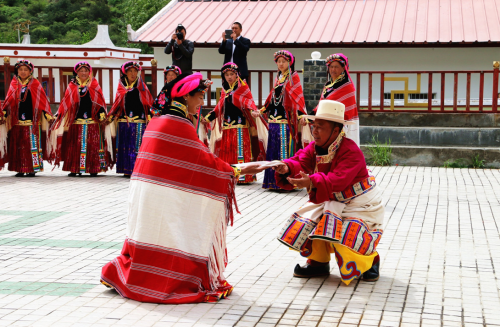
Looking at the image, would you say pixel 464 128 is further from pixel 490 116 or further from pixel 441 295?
pixel 441 295

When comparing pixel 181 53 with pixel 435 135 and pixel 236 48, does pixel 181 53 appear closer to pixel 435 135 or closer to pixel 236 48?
pixel 236 48

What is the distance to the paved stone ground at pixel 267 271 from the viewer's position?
417 centimetres

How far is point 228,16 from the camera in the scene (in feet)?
60.4

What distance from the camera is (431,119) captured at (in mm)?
13633

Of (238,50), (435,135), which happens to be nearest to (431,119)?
(435,135)

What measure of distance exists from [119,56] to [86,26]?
70.4ft

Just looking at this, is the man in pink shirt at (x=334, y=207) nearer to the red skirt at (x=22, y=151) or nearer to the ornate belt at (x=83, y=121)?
the ornate belt at (x=83, y=121)

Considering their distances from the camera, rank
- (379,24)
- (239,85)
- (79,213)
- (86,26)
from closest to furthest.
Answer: (79,213) < (239,85) < (379,24) < (86,26)

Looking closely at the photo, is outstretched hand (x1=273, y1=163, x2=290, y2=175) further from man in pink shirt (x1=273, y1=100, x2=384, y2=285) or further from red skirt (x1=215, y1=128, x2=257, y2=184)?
red skirt (x1=215, y1=128, x2=257, y2=184)

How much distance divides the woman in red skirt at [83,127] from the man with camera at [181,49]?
219cm

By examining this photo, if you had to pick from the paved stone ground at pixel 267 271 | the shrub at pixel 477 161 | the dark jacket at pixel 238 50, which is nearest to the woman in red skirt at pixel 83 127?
the paved stone ground at pixel 267 271

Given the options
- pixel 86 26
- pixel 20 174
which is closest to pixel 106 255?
pixel 20 174

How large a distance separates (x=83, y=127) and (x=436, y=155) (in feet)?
23.3

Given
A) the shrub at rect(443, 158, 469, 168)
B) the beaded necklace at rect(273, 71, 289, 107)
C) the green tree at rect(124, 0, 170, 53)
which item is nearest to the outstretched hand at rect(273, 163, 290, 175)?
the beaded necklace at rect(273, 71, 289, 107)
